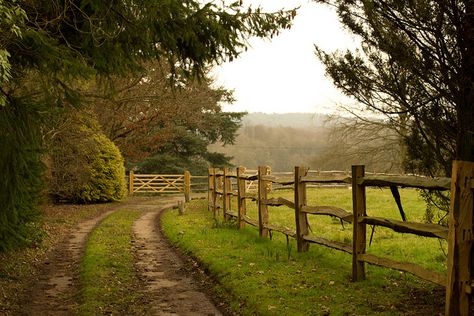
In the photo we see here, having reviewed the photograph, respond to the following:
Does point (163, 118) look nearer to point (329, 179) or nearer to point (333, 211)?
point (329, 179)

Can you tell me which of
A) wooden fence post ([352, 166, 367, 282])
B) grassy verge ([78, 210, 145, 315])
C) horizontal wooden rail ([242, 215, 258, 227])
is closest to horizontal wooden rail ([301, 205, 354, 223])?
wooden fence post ([352, 166, 367, 282])

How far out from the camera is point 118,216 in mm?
18078

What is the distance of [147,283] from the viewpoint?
777cm

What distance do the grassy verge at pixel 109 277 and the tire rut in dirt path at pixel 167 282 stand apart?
208 millimetres

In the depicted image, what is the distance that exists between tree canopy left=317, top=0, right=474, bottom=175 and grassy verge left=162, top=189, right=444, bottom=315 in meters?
1.60

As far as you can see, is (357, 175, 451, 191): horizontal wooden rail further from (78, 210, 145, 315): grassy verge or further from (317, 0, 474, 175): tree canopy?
(78, 210, 145, 315): grassy verge

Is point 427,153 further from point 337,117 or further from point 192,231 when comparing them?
point 337,117

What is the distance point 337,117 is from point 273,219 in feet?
33.1

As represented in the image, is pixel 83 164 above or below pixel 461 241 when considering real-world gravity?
above

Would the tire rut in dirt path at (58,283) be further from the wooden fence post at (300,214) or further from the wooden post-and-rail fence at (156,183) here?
the wooden post-and-rail fence at (156,183)

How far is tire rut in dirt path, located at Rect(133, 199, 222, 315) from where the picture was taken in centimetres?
638

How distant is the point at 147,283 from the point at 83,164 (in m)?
13.1

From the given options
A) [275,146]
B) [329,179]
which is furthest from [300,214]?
[275,146]

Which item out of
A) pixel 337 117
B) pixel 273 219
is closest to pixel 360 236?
pixel 273 219
